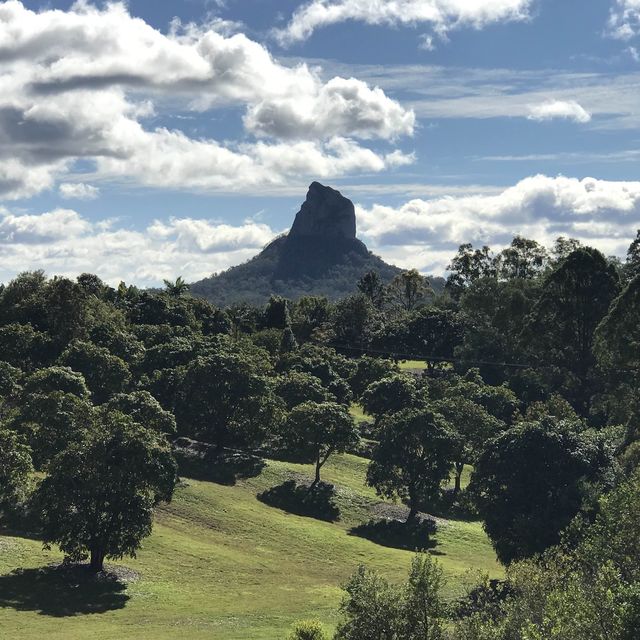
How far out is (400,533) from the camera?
68375mm

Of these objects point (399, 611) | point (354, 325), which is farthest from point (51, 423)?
point (354, 325)

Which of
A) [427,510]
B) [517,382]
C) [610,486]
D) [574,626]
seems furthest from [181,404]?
[574,626]

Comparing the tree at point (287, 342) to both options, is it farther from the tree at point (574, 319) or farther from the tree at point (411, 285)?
the tree at point (411, 285)

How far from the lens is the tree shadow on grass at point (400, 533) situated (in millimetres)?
66438

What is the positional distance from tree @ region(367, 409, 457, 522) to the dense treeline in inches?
6.3

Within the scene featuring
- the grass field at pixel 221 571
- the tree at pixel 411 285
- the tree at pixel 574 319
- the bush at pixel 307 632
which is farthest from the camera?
the tree at pixel 411 285

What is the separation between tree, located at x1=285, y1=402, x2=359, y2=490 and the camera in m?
76.6

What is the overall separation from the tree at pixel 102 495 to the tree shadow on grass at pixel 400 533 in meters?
24.3

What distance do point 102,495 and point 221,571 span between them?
11.1 m

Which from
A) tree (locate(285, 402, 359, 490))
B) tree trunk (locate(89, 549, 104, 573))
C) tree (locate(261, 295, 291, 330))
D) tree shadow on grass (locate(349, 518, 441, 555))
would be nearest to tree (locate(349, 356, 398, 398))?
tree (locate(285, 402, 359, 490))

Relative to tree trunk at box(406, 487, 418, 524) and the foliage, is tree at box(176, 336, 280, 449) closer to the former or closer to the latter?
tree trunk at box(406, 487, 418, 524)

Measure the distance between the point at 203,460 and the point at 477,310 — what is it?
71465 mm

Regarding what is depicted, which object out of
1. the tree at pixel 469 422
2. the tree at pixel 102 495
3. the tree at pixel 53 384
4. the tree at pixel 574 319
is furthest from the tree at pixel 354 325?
the tree at pixel 102 495

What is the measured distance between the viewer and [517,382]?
11150 centimetres
